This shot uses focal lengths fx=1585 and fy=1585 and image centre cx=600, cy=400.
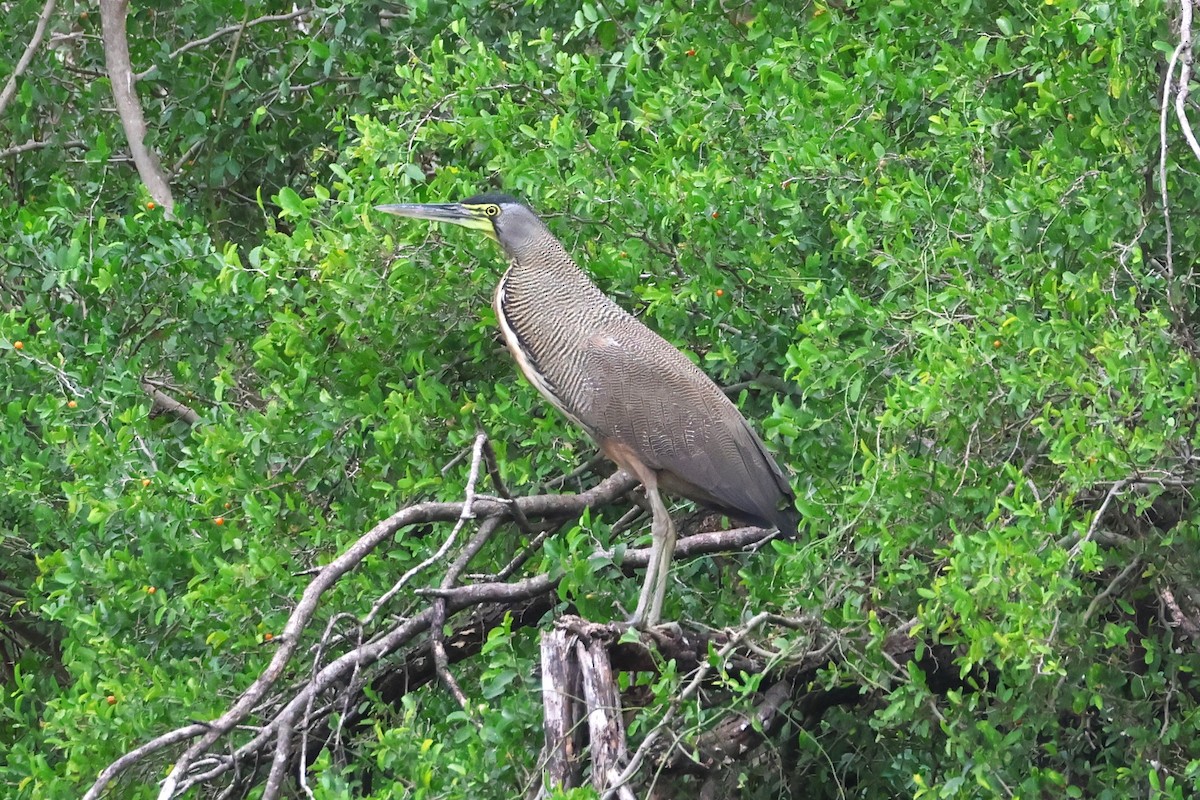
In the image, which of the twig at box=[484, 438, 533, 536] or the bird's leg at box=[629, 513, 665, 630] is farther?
the bird's leg at box=[629, 513, 665, 630]

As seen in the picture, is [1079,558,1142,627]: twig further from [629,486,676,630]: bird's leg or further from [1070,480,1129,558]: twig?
[629,486,676,630]: bird's leg

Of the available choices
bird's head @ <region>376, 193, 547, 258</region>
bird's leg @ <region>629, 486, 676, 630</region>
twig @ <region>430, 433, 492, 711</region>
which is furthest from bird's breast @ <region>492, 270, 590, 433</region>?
twig @ <region>430, 433, 492, 711</region>

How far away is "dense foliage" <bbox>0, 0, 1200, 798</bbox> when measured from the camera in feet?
12.1

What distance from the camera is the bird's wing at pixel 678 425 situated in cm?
471

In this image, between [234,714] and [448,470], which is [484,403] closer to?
[448,470]

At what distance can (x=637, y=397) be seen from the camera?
4.83m

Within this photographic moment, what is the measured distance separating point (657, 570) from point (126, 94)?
→ 3494 mm

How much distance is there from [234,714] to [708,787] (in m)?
1.20

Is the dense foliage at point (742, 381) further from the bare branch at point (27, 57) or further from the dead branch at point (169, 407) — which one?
the bare branch at point (27, 57)

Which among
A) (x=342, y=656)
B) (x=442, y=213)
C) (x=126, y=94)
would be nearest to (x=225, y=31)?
(x=126, y=94)

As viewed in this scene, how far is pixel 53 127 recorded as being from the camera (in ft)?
23.1

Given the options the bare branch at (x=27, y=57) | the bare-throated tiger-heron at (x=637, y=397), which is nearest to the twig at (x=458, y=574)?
the bare-throated tiger-heron at (x=637, y=397)

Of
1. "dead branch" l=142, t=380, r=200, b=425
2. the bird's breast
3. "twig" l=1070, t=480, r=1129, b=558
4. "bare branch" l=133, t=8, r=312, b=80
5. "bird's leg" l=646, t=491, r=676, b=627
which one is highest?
"twig" l=1070, t=480, r=1129, b=558

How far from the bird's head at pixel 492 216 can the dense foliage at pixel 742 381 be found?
0.07 m
